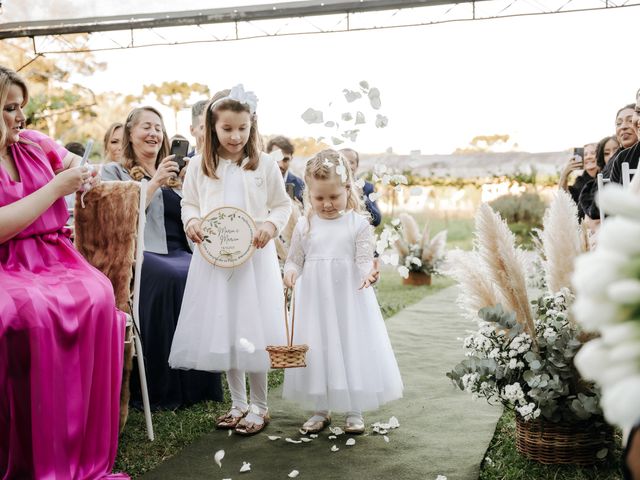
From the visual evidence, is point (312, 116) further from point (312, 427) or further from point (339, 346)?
point (312, 427)

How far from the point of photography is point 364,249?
3461mm

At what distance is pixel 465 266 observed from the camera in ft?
8.93

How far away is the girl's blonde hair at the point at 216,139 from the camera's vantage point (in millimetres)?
3441

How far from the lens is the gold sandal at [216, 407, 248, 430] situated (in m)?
3.52

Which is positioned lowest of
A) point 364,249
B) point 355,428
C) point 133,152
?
point 355,428

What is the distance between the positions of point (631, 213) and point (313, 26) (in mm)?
12135

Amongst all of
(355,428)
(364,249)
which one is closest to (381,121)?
(364,249)

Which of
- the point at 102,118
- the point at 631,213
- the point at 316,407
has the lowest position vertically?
the point at 316,407

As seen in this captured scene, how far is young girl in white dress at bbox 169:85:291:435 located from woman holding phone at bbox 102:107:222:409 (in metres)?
0.47

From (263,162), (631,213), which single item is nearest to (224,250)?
(263,162)

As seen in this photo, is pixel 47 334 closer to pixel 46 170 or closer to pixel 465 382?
pixel 46 170

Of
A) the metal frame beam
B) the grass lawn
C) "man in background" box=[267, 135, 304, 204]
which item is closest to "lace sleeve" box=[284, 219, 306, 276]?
the grass lawn

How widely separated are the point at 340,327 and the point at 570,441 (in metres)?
1.14

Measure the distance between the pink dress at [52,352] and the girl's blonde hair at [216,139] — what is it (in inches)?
31.6
